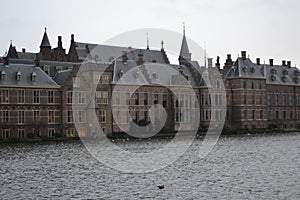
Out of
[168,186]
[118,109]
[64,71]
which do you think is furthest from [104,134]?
[168,186]

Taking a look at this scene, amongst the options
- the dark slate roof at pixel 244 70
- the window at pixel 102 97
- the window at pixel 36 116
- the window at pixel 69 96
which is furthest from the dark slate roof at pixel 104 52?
the window at pixel 36 116

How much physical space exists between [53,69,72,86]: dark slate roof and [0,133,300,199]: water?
33.6 m

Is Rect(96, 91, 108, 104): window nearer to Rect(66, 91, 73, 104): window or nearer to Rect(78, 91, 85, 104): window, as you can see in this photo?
Rect(78, 91, 85, 104): window

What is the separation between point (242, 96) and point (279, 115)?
13429 millimetres

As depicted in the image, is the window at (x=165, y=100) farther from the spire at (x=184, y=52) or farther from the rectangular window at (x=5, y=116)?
the rectangular window at (x=5, y=116)

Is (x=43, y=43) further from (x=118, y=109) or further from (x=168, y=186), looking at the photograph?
(x=168, y=186)

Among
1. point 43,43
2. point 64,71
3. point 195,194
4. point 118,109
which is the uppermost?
point 43,43

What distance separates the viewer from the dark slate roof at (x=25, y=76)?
2542 inches

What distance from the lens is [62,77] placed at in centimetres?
7106

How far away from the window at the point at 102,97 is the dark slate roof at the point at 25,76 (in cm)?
622

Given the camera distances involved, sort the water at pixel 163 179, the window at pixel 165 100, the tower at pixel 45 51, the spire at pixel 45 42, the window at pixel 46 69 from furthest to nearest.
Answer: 1. the spire at pixel 45 42
2. the tower at pixel 45 51
3. the window at pixel 165 100
4. the window at pixel 46 69
5. the water at pixel 163 179

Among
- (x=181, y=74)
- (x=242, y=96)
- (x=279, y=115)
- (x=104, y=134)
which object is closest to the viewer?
(x=104, y=134)

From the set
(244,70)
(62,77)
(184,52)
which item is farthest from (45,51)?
(244,70)

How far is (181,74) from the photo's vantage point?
8450cm
